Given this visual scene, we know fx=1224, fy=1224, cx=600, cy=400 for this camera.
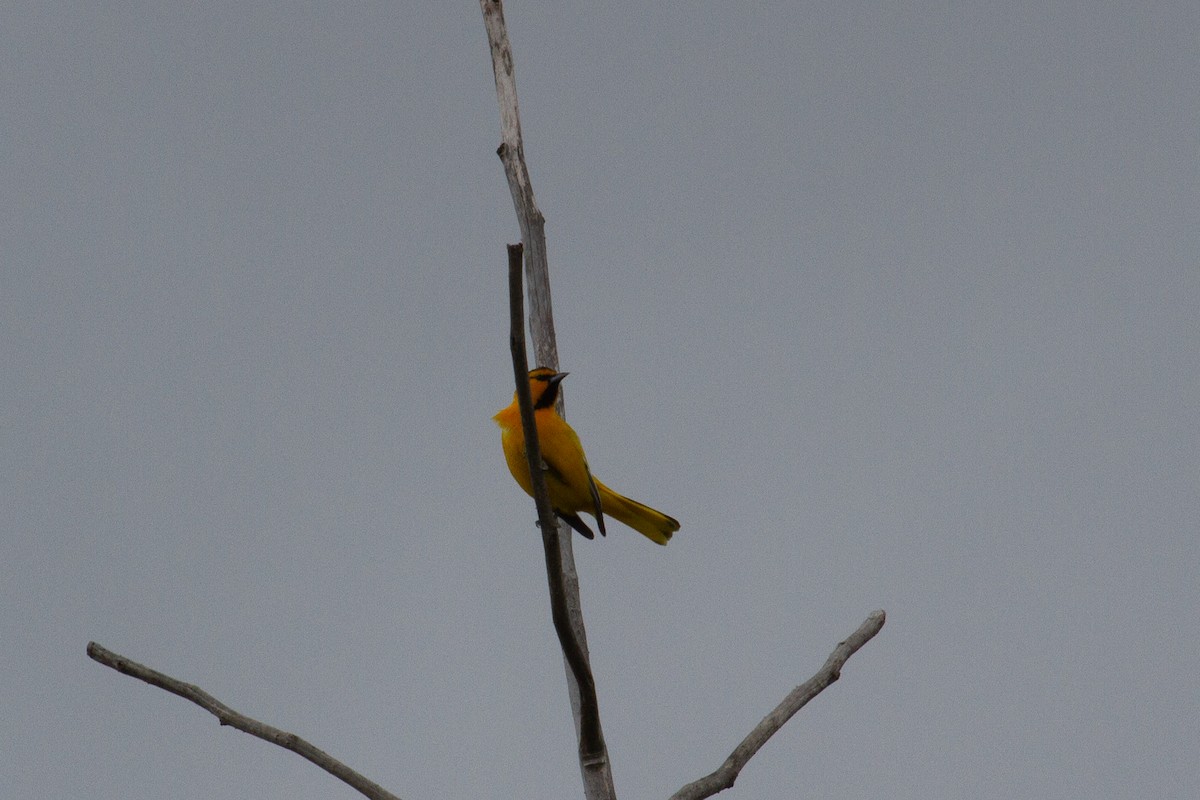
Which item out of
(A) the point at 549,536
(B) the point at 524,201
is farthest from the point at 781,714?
(B) the point at 524,201

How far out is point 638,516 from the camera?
21.9ft

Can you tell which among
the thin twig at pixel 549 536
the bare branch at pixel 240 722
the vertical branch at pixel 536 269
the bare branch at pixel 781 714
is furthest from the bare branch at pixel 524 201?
the bare branch at pixel 240 722

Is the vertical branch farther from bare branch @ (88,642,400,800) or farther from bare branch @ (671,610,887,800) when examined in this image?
bare branch @ (88,642,400,800)

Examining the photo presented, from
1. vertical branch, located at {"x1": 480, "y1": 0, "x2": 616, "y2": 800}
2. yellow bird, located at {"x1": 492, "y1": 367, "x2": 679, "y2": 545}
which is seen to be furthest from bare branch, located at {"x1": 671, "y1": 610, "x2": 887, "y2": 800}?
yellow bird, located at {"x1": 492, "y1": 367, "x2": 679, "y2": 545}

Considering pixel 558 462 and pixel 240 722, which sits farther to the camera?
pixel 558 462

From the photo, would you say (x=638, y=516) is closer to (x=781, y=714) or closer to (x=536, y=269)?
(x=536, y=269)

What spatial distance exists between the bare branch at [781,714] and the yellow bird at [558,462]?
1534 millimetres

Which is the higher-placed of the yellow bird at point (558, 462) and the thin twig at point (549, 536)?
the yellow bird at point (558, 462)

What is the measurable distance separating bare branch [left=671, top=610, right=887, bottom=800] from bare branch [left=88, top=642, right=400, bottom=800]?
1.12 meters

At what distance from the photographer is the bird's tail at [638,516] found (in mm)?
6582

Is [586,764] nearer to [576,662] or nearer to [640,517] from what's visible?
[576,662]

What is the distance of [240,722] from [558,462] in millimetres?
2250

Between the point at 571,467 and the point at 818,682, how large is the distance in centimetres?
180

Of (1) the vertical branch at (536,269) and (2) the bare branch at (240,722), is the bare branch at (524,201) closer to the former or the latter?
(1) the vertical branch at (536,269)
